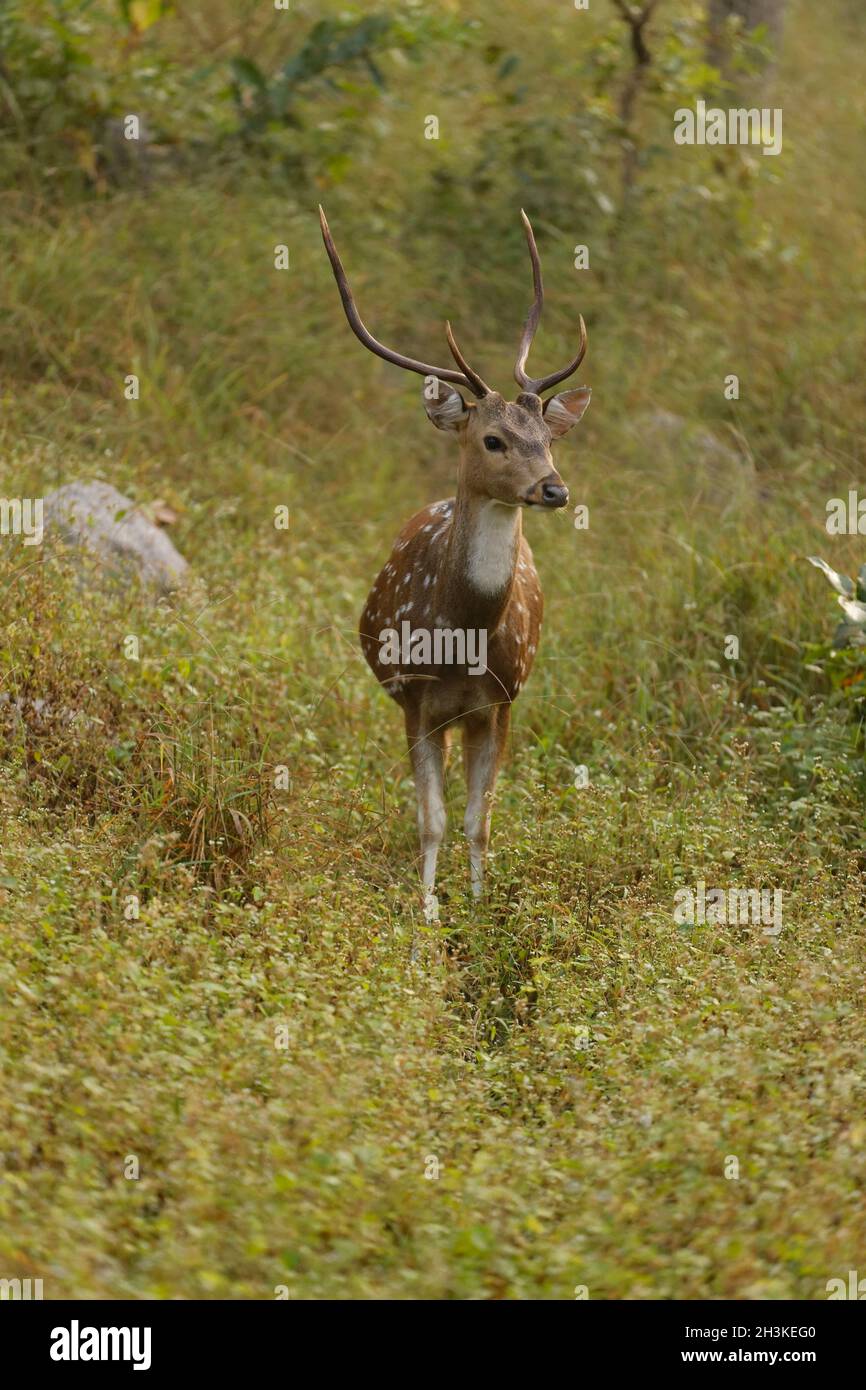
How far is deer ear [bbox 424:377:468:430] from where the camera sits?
601cm

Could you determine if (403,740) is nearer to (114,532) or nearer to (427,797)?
(427,797)

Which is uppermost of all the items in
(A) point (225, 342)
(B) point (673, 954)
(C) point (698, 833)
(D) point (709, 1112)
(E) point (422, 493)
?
(A) point (225, 342)

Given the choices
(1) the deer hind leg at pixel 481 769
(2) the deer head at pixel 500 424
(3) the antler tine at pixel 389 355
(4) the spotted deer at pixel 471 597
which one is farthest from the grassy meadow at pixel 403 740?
(3) the antler tine at pixel 389 355

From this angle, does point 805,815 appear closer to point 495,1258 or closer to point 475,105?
point 495,1258

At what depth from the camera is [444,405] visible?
606 cm

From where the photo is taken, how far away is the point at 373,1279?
12.4 ft

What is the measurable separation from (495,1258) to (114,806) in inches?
107

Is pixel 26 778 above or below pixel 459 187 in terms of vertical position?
below

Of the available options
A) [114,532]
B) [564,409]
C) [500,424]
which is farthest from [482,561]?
[114,532]

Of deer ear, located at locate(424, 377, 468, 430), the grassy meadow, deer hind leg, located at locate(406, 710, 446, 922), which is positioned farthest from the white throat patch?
the grassy meadow

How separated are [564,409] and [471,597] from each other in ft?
2.73

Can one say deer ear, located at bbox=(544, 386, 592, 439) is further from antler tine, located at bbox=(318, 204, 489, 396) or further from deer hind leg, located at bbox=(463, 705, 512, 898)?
deer hind leg, located at bbox=(463, 705, 512, 898)

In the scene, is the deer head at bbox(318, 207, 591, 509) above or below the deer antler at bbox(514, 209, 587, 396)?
below

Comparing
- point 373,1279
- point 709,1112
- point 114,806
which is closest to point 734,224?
point 114,806
